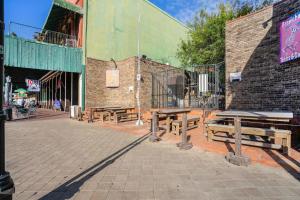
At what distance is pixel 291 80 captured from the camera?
6871 mm

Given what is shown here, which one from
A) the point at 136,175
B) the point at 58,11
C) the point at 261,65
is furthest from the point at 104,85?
the point at 136,175

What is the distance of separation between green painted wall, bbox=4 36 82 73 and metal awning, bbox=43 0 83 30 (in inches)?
99.2

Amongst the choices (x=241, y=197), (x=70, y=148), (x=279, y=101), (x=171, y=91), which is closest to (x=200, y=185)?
(x=241, y=197)

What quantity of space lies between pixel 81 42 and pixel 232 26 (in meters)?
9.58

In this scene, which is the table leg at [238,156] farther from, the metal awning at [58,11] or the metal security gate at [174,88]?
the metal awning at [58,11]

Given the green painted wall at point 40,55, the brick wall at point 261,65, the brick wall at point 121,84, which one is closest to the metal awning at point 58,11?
the green painted wall at point 40,55

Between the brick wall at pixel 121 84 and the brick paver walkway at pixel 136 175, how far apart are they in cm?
791

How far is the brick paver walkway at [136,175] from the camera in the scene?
299 cm

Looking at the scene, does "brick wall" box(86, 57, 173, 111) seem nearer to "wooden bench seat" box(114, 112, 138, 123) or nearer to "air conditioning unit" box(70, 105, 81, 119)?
"wooden bench seat" box(114, 112, 138, 123)

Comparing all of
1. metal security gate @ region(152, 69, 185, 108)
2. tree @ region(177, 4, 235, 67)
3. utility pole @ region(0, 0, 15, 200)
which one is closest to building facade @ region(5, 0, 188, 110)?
metal security gate @ region(152, 69, 185, 108)

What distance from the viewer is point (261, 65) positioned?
7914 mm

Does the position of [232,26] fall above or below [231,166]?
above

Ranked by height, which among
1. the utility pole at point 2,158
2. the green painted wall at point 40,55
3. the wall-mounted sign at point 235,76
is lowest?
the utility pole at point 2,158

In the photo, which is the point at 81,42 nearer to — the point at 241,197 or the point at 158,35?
the point at 158,35
